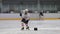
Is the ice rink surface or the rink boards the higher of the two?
the ice rink surface

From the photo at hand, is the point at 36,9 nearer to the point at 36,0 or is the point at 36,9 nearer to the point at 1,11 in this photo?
the point at 36,0

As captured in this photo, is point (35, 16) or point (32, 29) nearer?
point (32, 29)

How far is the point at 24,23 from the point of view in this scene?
42.5 feet

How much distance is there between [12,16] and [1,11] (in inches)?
103

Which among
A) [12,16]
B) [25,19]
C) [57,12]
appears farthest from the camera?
[57,12]

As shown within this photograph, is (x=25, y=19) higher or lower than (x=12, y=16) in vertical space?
higher

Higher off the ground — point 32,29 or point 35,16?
point 32,29

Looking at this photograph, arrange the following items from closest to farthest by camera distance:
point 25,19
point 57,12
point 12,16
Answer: point 25,19 < point 12,16 < point 57,12

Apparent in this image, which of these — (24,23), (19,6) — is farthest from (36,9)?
(24,23)

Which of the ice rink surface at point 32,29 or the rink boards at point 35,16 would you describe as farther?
the rink boards at point 35,16

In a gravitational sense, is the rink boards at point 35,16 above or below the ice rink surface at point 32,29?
below

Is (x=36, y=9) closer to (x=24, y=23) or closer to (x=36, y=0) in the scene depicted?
(x=36, y=0)

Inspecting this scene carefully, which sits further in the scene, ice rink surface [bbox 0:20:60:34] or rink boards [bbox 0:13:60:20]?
rink boards [bbox 0:13:60:20]

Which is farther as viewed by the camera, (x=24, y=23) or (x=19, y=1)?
(x=19, y=1)
